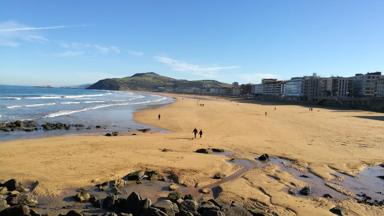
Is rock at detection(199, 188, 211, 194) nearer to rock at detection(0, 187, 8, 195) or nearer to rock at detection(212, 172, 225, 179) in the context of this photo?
rock at detection(212, 172, 225, 179)

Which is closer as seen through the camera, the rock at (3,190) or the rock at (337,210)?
the rock at (337,210)

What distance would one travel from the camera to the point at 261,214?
1271 centimetres

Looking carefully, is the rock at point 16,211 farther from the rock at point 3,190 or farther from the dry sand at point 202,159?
the dry sand at point 202,159

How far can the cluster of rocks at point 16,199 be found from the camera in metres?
11.9

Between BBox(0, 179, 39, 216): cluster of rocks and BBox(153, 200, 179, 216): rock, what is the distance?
353 centimetres

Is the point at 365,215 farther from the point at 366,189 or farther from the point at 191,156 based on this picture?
the point at 191,156

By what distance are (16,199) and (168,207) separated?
16.6 ft

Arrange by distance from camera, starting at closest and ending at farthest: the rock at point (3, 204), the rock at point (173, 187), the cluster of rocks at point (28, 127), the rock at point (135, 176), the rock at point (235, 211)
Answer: the rock at point (3, 204), the rock at point (235, 211), the rock at point (173, 187), the rock at point (135, 176), the cluster of rocks at point (28, 127)

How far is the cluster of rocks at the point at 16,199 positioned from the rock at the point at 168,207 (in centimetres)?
353

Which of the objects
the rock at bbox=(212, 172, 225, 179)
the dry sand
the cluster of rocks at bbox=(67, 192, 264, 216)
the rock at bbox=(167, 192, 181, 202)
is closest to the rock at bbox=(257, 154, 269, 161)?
the dry sand

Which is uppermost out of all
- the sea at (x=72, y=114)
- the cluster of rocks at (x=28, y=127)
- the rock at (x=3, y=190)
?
the rock at (x=3, y=190)

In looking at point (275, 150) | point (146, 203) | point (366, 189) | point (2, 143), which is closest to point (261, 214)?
point (146, 203)

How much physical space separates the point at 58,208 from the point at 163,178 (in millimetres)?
5198

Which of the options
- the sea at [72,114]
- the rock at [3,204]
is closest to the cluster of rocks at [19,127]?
the sea at [72,114]
